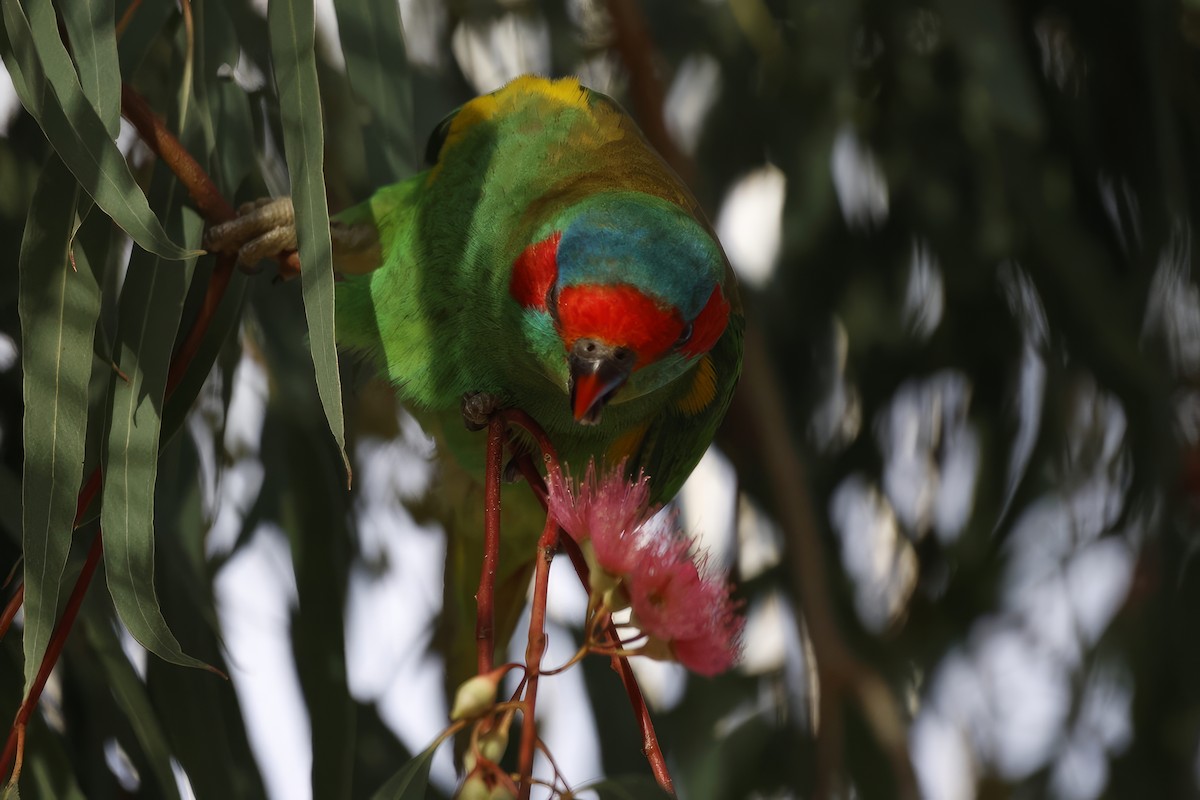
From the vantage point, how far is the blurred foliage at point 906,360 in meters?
1.65

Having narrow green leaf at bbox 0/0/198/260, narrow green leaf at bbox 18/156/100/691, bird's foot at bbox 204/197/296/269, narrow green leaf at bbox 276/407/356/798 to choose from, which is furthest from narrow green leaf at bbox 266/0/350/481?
narrow green leaf at bbox 276/407/356/798

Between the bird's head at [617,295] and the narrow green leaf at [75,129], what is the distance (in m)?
0.37

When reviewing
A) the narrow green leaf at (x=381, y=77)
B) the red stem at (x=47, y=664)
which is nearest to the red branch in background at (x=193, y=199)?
the red stem at (x=47, y=664)

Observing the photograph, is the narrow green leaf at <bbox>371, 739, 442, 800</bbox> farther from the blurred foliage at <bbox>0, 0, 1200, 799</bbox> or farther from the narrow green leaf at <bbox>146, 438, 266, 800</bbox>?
the blurred foliage at <bbox>0, 0, 1200, 799</bbox>

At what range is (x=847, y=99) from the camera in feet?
6.94

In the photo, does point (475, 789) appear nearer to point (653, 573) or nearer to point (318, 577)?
point (653, 573)

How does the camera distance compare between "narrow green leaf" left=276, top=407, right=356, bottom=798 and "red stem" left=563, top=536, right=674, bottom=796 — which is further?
"narrow green leaf" left=276, top=407, right=356, bottom=798

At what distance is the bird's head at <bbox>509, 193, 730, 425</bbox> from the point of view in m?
1.09

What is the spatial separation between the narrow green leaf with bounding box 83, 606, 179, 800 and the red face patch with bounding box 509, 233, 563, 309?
0.56 meters

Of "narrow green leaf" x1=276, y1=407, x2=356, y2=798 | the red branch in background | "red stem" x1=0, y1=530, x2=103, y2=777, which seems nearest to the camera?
"red stem" x1=0, y1=530, x2=103, y2=777

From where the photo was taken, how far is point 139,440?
987mm

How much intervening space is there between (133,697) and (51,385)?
435 mm

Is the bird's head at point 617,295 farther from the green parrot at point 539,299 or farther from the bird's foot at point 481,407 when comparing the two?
the bird's foot at point 481,407

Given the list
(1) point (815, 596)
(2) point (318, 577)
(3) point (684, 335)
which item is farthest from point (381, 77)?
(1) point (815, 596)
